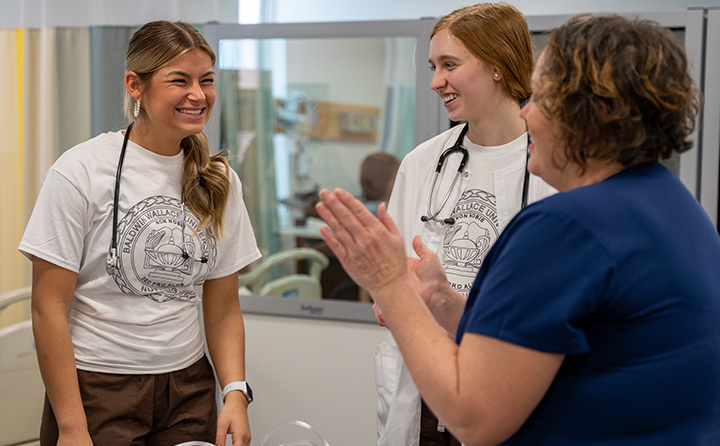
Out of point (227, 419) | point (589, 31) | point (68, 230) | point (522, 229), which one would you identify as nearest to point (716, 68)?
point (589, 31)

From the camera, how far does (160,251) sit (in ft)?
4.13

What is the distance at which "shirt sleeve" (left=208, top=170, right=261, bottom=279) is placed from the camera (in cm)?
141

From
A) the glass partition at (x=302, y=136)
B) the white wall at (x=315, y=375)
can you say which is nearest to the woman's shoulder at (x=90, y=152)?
the glass partition at (x=302, y=136)

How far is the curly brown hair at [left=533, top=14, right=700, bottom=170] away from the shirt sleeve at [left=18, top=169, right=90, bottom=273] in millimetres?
931

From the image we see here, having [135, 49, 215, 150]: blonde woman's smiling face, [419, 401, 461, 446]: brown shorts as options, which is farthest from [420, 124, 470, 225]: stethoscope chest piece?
[135, 49, 215, 150]: blonde woman's smiling face

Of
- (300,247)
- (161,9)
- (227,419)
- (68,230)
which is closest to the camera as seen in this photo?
(68,230)

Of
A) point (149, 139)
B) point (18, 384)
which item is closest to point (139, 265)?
point (149, 139)

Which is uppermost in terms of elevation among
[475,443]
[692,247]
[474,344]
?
[692,247]

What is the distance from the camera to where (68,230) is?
1188 mm

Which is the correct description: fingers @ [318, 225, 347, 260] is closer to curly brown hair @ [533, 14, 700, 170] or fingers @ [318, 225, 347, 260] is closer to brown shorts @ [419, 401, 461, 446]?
curly brown hair @ [533, 14, 700, 170]

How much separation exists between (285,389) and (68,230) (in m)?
1.35

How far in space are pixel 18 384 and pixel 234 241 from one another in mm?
1159

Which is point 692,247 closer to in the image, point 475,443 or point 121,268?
point 475,443

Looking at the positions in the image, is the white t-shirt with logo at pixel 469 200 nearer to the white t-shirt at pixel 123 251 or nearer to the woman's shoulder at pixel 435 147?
the woman's shoulder at pixel 435 147
